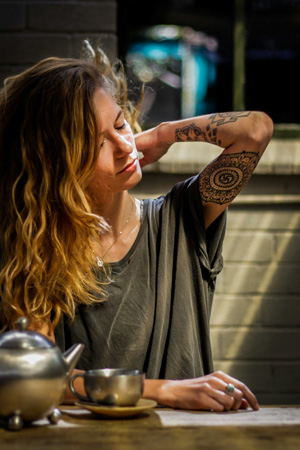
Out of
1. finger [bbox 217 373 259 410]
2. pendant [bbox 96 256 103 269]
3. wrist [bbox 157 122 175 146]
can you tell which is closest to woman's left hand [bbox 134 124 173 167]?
wrist [bbox 157 122 175 146]

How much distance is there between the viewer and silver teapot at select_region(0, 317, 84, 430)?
111cm

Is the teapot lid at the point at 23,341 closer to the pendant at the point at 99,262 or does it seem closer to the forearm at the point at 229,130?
the pendant at the point at 99,262

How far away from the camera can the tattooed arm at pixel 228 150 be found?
1.86m

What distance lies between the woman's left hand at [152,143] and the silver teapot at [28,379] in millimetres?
1037

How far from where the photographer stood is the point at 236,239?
2.81 metres

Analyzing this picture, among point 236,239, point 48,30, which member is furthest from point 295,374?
point 48,30

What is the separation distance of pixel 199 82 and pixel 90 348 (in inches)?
61.7

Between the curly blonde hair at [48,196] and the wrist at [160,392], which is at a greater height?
the curly blonde hair at [48,196]

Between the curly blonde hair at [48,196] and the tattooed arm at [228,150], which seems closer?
the curly blonde hair at [48,196]

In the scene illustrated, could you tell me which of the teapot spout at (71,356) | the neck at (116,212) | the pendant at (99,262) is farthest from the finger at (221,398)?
the neck at (116,212)

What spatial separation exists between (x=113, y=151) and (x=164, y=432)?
0.88 meters

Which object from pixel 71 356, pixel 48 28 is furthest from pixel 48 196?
pixel 48 28

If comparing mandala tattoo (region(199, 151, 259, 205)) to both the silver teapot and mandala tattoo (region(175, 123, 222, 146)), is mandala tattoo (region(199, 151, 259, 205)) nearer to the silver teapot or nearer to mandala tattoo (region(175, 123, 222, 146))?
mandala tattoo (region(175, 123, 222, 146))

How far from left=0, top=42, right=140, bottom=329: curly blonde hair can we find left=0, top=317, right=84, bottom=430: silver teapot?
0.56 metres
